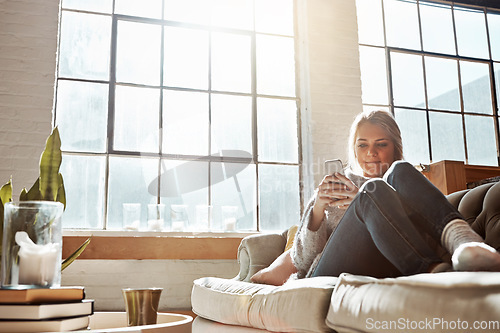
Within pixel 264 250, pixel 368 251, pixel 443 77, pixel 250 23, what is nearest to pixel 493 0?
pixel 443 77

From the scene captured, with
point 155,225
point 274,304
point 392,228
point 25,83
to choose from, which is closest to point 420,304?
point 392,228

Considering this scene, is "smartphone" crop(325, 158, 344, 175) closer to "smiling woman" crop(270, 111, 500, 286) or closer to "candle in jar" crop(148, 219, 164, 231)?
"smiling woman" crop(270, 111, 500, 286)

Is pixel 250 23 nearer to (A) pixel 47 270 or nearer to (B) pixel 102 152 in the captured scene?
(B) pixel 102 152

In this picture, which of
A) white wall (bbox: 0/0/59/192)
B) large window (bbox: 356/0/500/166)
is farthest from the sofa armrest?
large window (bbox: 356/0/500/166)

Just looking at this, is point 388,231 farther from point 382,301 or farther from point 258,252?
point 258,252

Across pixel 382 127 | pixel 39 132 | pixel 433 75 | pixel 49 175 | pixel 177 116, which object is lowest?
pixel 49 175

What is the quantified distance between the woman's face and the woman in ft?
1.18

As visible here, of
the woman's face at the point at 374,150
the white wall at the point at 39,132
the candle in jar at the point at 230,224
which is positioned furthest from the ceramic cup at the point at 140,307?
the candle in jar at the point at 230,224

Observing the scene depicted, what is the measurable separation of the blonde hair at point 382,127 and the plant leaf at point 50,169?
4.60ft

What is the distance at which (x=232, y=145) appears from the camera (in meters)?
3.92

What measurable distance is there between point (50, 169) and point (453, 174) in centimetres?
273

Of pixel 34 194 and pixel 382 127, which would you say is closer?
pixel 34 194

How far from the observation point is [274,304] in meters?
1.33

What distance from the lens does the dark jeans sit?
125 centimetres
